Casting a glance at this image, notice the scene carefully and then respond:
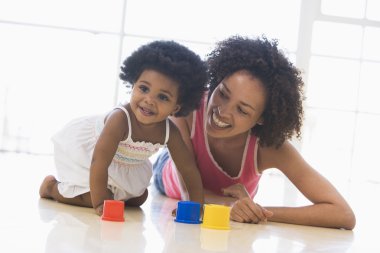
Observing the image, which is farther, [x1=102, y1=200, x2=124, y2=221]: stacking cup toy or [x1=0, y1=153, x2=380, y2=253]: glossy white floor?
[x1=102, y1=200, x2=124, y2=221]: stacking cup toy

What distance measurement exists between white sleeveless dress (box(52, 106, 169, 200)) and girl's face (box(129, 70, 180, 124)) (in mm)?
52

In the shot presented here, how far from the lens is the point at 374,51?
555 centimetres

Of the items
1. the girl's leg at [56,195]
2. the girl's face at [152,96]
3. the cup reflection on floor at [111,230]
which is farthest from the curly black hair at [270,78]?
the cup reflection on floor at [111,230]

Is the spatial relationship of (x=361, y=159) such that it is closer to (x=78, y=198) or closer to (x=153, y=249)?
(x=78, y=198)

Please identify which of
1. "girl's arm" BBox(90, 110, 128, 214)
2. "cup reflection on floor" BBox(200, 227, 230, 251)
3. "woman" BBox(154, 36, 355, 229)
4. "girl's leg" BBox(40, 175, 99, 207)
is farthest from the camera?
"woman" BBox(154, 36, 355, 229)

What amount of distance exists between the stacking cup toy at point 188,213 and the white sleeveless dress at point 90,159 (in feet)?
0.79

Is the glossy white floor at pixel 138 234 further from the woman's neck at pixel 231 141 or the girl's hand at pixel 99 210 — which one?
the woman's neck at pixel 231 141

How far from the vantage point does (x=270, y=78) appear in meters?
1.90

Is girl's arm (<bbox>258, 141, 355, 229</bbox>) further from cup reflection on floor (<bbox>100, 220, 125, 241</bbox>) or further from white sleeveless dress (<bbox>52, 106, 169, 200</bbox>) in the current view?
cup reflection on floor (<bbox>100, 220, 125, 241</bbox>)

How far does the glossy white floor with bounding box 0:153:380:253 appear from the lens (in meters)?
1.15

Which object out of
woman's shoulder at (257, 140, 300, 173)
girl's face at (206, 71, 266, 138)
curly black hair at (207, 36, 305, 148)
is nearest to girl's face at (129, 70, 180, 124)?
girl's face at (206, 71, 266, 138)

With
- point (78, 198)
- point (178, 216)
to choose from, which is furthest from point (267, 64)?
point (78, 198)

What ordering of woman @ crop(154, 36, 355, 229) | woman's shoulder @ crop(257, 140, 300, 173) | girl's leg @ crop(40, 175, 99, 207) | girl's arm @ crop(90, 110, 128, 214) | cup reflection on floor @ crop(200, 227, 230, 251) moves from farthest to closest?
woman's shoulder @ crop(257, 140, 300, 173) < woman @ crop(154, 36, 355, 229) < girl's leg @ crop(40, 175, 99, 207) < girl's arm @ crop(90, 110, 128, 214) < cup reflection on floor @ crop(200, 227, 230, 251)

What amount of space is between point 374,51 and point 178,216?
4.46 m
